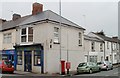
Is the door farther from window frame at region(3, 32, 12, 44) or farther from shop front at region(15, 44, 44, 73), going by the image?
window frame at region(3, 32, 12, 44)

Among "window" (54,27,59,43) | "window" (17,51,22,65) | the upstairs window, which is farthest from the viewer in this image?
"window" (17,51,22,65)

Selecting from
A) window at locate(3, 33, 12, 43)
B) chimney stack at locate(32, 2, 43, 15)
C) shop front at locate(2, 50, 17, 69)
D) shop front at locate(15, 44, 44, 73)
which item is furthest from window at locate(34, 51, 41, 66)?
chimney stack at locate(32, 2, 43, 15)

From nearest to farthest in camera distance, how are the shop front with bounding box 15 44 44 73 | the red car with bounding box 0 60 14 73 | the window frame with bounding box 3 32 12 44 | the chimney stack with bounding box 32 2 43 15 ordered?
the red car with bounding box 0 60 14 73 → the shop front with bounding box 15 44 44 73 → the window frame with bounding box 3 32 12 44 → the chimney stack with bounding box 32 2 43 15

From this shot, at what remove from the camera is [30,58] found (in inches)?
942

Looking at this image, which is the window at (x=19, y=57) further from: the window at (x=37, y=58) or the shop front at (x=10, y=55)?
the window at (x=37, y=58)

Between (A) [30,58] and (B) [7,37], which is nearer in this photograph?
(A) [30,58]

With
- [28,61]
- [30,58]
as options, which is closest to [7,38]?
[28,61]

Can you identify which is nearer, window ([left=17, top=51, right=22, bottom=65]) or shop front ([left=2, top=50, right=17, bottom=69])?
window ([left=17, top=51, right=22, bottom=65])

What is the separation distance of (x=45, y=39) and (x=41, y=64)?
8.95 feet

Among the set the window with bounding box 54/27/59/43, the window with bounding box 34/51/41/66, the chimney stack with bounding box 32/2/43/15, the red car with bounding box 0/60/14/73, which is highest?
the chimney stack with bounding box 32/2/43/15

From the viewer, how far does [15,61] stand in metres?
25.7

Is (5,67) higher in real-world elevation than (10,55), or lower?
lower

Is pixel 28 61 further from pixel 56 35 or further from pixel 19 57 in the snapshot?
pixel 56 35

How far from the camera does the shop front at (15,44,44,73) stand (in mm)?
22609
